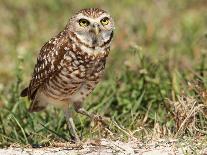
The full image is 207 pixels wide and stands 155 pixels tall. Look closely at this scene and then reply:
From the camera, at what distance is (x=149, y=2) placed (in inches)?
420

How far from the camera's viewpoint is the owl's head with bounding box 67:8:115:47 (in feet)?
19.0

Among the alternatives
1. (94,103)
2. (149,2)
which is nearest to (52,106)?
(94,103)

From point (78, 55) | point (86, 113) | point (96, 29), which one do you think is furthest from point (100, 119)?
point (96, 29)

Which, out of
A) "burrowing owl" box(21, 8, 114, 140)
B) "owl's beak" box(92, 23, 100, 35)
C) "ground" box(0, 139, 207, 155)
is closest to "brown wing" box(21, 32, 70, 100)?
"burrowing owl" box(21, 8, 114, 140)

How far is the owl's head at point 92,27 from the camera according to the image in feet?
19.0

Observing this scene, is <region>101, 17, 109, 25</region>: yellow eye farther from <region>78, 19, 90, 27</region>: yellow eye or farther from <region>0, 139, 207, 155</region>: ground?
<region>0, 139, 207, 155</region>: ground

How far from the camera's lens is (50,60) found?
6023 mm

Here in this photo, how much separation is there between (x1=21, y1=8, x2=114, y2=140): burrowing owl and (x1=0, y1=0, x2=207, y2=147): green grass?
345mm

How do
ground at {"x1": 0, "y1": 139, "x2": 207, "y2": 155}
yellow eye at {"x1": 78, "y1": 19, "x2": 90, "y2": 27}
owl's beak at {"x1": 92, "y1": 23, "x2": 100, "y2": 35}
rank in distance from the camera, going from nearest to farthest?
ground at {"x1": 0, "y1": 139, "x2": 207, "y2": 155} < owl's beak at {"x1": 92, "y1": 23, "x2": 100, "y2": 35} < yellow eye at {"x1": 78, "y1": 19, "x2": 90, "y2": 27}

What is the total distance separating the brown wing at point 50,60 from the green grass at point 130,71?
36cm

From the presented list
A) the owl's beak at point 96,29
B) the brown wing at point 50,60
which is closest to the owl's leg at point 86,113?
the brown wing at point 50,60

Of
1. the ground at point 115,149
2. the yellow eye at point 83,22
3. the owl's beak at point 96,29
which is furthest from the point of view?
the yellow eye at point 83,22

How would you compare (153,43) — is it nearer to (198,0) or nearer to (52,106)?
(198,0)

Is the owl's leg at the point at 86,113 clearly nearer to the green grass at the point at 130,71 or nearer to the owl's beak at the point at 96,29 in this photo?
the green grass at the point at 130,71
